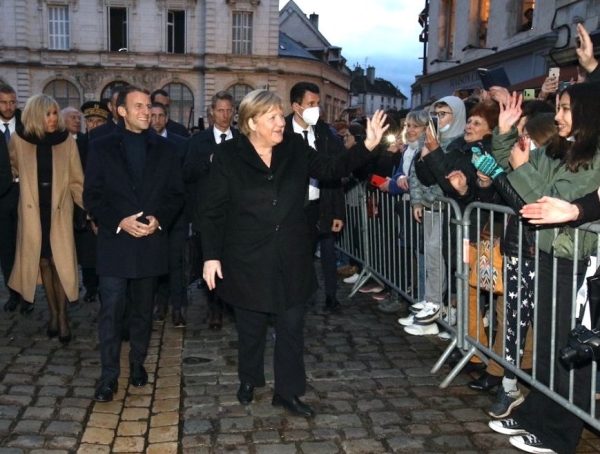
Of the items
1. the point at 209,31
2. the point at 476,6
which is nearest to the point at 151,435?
the point at 476,6

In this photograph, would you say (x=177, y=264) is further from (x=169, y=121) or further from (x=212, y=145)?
(x=169, y=121)

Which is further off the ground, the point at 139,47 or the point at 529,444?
the point at 139,47

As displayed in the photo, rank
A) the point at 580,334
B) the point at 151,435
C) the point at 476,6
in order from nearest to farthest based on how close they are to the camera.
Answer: the point at 580,334 → the point at 151,435 → the point at 476,6

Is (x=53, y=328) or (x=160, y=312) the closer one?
(x=53, y=328)

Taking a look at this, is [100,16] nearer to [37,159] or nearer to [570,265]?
[37,159]

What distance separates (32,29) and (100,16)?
4.36 m

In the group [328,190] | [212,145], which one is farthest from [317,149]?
[212,145]

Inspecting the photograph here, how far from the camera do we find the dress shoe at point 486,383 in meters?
5.04

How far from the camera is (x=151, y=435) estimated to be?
168 inches

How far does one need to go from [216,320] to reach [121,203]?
2114mm

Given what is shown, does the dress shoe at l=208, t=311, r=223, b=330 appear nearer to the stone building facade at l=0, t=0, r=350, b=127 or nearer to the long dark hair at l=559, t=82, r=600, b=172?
the long dark hair at l=559, t=82, r=600, b=172

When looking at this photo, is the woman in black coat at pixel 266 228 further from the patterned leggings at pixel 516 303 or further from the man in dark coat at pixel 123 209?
the patterned leggings at pixel 516 303

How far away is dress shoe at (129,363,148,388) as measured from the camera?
16.8 ft

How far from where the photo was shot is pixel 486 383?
5059 millimetres
